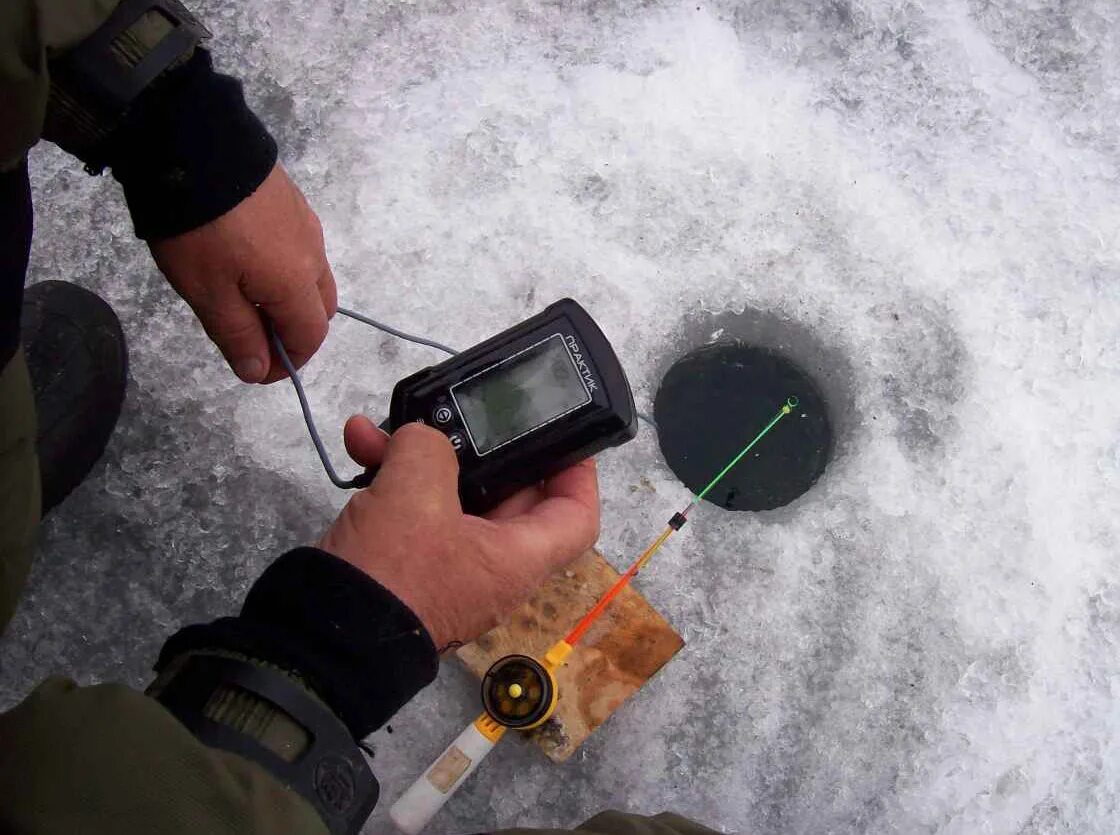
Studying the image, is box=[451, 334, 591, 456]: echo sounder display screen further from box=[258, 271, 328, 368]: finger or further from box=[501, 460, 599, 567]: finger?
box=[258, 271, 328, 368]: finger

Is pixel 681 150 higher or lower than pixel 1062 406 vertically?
higher

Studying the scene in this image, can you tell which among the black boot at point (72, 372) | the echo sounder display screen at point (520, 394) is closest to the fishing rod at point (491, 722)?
the echo sounder display screen at point (520, 394)

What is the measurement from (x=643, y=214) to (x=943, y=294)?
622mm

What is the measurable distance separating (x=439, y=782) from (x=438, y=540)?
558 mm

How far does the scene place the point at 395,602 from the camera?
933 millimetres

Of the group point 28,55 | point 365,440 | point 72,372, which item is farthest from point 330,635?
point 72,372

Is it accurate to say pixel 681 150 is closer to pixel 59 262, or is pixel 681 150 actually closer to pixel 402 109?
pixel 402 109

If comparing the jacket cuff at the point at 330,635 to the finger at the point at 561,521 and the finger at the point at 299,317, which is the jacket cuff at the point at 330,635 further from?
the finger at the point at 299,317

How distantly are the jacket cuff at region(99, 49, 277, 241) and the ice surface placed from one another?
2.06ft

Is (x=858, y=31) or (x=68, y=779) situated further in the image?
(x=858, y=31)

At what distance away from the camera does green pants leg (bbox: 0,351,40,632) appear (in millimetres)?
1093

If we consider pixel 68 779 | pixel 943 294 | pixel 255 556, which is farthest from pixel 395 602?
pixel 943 294

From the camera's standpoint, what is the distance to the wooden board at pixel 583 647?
4.75 feet

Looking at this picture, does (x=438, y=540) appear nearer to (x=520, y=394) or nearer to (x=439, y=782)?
(x=520, y=394)
